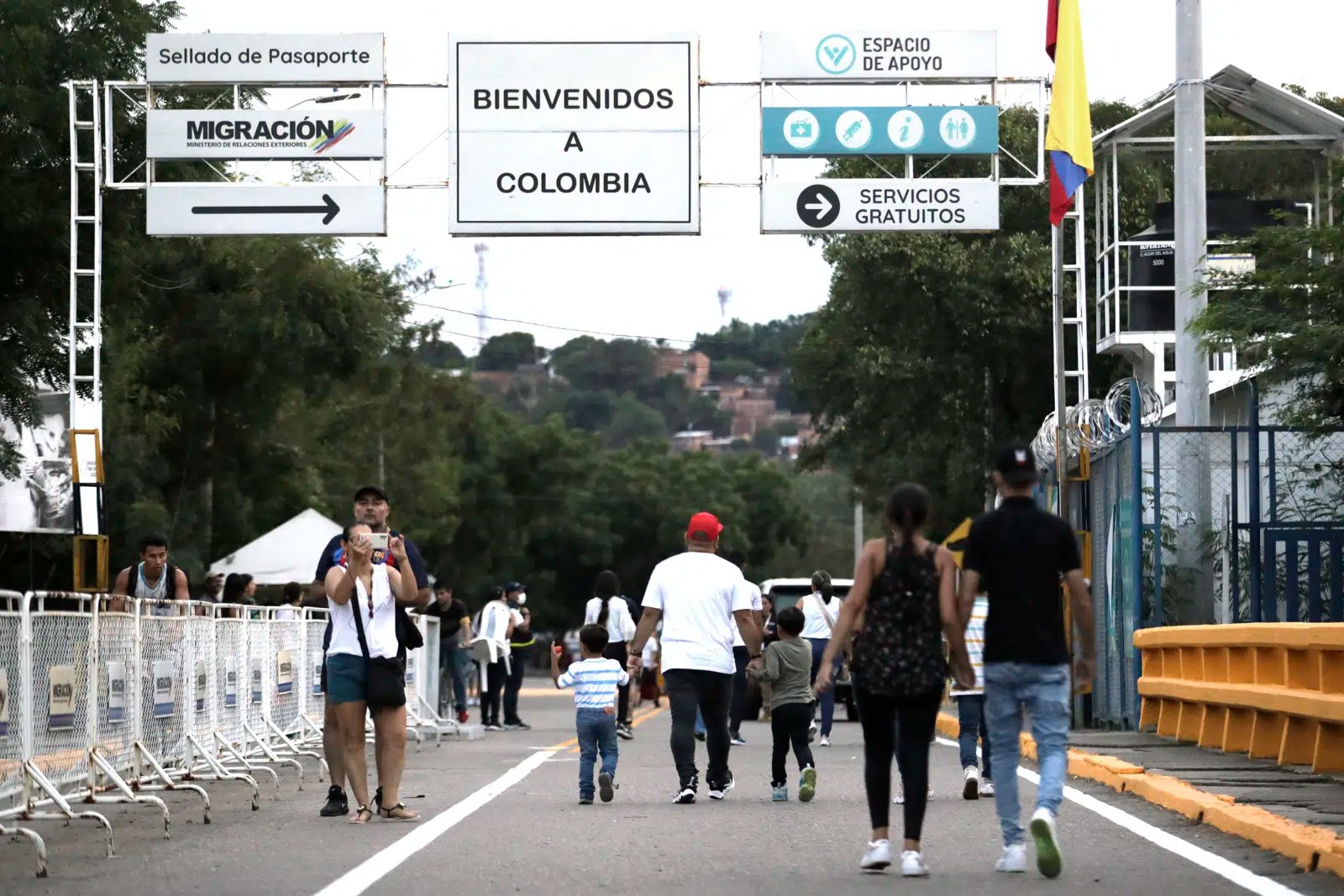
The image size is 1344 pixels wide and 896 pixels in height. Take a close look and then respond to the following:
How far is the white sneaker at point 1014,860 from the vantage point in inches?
376

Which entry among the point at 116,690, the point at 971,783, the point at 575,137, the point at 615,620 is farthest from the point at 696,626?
the point at 615,620

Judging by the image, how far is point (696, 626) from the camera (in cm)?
1374

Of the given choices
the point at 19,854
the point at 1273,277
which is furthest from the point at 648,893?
the point at 1273,277

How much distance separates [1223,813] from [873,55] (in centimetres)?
1339

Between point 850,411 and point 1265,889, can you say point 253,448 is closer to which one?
point 850,411

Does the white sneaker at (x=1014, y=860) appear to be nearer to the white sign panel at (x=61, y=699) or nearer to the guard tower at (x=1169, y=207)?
the white sign panel at (x=61, y=699)

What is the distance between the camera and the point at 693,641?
13.7 meters

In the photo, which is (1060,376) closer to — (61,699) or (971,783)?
(971,783)

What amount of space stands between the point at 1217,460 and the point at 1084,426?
4.45ft

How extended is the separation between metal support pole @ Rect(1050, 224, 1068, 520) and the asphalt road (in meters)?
7.16

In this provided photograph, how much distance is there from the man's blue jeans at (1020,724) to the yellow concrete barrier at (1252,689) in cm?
483

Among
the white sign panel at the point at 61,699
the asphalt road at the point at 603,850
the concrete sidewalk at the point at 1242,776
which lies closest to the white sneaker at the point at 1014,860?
the asphalt road at the point at 603,850

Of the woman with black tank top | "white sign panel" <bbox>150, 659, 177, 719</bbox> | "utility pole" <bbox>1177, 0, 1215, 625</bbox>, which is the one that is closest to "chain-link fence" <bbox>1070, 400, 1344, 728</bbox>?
"utility pole" <bbox>1177, 0, 1215, 625</bbox>

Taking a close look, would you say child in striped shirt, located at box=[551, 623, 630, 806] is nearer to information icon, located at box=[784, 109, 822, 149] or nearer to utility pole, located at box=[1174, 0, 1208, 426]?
utility pole, located at box=[1174, 0, 1208, 426]
